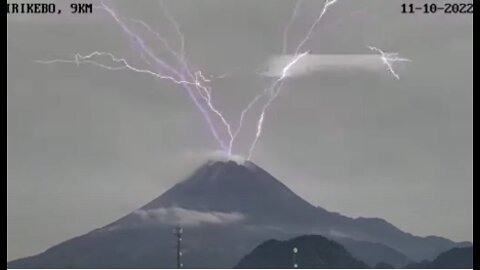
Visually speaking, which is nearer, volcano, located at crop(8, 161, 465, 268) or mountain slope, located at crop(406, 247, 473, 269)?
mountain slope, located at crop(406, 247, 473, 269)

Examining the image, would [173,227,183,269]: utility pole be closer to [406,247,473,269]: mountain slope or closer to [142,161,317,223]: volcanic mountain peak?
[142,161,317,223]: volcanic mountain peak

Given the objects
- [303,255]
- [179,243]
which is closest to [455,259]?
[303,255]

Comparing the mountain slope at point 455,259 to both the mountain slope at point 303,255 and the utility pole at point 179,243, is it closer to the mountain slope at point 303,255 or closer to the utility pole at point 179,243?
the mountain slope at point 303,255

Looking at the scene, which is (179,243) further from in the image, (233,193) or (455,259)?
(455,259)

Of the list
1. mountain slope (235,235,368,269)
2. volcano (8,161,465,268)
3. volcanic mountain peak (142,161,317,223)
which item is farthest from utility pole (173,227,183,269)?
mountain slope (235,235,368,269)

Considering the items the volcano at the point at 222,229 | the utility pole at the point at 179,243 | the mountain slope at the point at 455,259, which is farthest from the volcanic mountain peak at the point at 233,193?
the mountain slope at the point at 455,259
